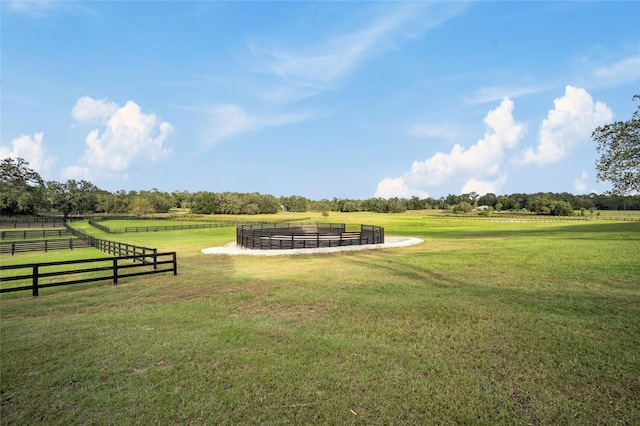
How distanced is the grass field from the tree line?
86749 mm

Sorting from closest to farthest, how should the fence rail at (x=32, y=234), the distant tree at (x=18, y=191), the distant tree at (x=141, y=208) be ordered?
1. the fence rail at (x=32, y=234)
2. the distant tree at (x=18, y=191)
3. the distant tree at (x=141, y=208)

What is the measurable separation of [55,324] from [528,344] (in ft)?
31.6

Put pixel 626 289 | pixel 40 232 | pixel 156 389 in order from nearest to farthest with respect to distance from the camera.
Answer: pixel 156 389, pixel 626 289, pixel 40 232

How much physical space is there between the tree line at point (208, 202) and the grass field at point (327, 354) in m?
86.7

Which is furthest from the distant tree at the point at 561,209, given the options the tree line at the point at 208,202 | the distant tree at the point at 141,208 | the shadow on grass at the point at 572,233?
the distant tree at the point at 141,208

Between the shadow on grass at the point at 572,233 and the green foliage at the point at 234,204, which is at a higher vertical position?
the green foliage at the point at 234,204

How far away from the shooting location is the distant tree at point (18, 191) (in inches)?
2861

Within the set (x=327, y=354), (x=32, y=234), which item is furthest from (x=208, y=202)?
(x=327, y=354)

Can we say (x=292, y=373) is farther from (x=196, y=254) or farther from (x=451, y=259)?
(x=196, y=254)

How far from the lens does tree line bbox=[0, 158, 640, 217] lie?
267 feet

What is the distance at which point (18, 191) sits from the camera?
246 feet

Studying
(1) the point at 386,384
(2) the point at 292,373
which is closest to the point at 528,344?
(1) the point at 386,384

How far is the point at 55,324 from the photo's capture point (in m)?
7.18

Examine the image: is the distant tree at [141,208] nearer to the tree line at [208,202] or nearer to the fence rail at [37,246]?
the tree line at [208,202]
